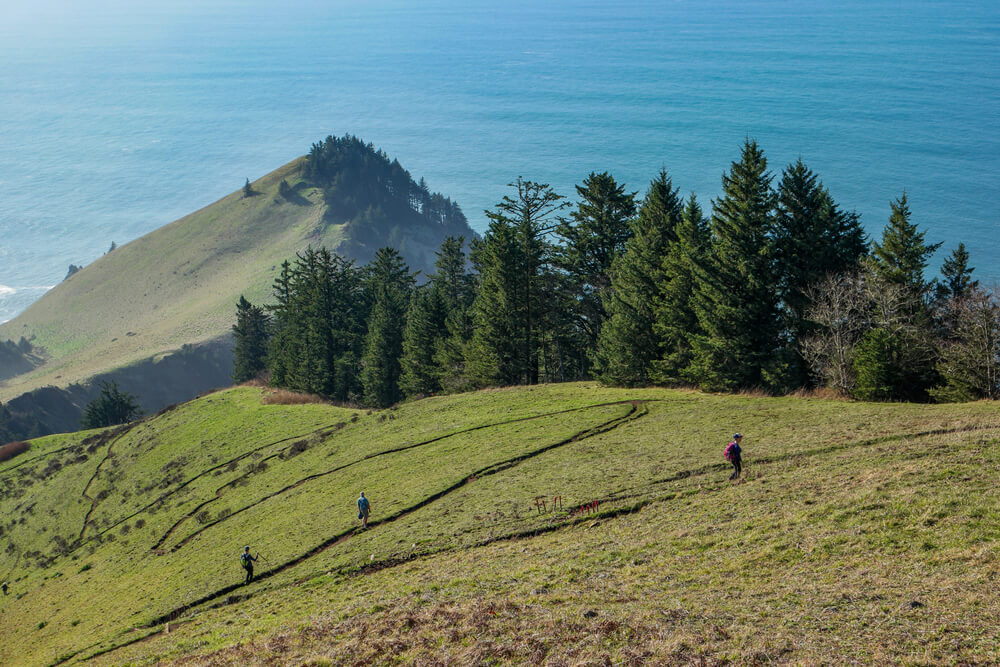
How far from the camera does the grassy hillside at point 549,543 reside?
15250 millimetres

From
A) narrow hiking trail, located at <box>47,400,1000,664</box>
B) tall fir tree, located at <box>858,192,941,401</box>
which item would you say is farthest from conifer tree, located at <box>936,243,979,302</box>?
narrow hiking trail, located at <box>47,400,1000,664</box>

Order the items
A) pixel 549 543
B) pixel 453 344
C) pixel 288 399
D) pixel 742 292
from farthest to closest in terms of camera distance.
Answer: pixel 288 399, pixel 453 344, pixel 742 292, pixel 549 543

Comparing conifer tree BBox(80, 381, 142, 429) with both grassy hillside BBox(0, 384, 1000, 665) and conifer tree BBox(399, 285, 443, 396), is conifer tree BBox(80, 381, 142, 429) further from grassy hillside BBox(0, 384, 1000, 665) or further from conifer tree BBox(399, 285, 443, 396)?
conifer tree BBox(399, 285, 443, 396)

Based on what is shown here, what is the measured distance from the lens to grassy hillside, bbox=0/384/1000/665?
15.2m

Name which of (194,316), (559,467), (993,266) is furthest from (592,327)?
(993,266)

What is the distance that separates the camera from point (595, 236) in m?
60.7

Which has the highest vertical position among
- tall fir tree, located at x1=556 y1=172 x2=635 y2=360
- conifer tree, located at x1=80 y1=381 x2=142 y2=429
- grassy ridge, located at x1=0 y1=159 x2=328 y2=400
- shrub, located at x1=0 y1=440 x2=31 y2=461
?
grassy ridge, located at x1=0 y1=159 x2=328 y2=400

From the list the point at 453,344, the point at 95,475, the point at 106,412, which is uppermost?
the point at 453,344

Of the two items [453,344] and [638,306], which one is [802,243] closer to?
[638,306]

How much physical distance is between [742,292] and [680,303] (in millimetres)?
5164

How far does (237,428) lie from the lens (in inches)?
2350

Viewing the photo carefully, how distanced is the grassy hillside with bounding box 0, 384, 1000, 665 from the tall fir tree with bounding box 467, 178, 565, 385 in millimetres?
9318

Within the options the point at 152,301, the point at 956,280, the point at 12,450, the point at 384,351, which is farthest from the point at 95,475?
the point at 152,301

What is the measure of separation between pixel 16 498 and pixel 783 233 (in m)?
67.1
